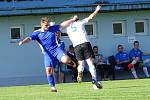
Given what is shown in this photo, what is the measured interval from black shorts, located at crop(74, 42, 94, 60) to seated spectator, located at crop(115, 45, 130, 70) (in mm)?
8253

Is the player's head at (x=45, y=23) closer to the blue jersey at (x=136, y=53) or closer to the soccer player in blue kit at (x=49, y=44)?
the soccer player in blue kit at (x=49, y=44)

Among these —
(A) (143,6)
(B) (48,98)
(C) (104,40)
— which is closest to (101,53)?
(C) (104,40)

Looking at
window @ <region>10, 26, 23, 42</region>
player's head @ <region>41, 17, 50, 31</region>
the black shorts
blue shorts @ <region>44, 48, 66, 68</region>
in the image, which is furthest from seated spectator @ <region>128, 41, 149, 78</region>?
player's head @ <region>41, 17, 50, 31</region>

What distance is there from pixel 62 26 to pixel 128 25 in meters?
12.1

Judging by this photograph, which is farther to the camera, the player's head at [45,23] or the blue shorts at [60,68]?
the blue shorts at [60,68]

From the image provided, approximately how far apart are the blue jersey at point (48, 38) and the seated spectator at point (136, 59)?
10.1 m

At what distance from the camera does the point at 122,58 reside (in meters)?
26.7

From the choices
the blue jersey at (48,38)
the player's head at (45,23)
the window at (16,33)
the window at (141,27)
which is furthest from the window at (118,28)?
the player's head at (45,23)

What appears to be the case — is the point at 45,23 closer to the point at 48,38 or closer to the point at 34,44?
the point at 48,38

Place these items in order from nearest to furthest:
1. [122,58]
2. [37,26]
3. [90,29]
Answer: [122,58], [37,26], [90,29]

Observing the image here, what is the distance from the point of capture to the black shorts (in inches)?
695

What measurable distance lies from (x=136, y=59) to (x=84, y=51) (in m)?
8.73

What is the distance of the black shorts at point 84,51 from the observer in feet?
57.9

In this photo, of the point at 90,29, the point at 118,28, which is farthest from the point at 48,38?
the point at 118,28
